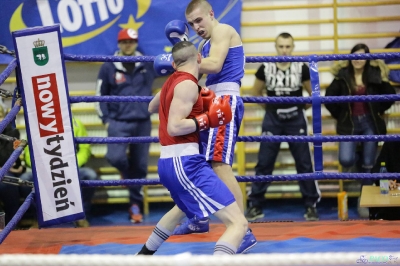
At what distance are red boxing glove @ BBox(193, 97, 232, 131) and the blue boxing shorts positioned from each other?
0.48 ft

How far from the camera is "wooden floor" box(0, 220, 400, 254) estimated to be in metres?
4.25

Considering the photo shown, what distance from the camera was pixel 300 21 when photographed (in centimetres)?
672

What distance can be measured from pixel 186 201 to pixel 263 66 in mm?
2956

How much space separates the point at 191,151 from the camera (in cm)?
349

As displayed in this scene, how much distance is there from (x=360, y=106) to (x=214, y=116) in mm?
2994

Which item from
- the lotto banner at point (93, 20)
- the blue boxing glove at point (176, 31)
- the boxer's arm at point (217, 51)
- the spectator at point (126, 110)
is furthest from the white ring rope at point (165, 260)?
the lotto banner at point (93, 20)

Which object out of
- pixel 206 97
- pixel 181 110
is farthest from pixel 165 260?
pixel 206 97

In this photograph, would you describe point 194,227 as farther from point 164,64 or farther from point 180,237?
point 164,64

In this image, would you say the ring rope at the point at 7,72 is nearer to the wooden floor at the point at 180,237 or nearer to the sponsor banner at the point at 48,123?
the sponsor banner at the point at 48,123

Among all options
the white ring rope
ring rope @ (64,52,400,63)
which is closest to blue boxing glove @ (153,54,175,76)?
ring rope @ (64,52,400,63)

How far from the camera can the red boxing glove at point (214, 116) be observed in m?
3.42

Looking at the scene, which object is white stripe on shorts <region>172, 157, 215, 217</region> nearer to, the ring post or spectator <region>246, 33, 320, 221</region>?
the ring post

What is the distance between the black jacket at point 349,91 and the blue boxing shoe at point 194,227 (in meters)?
2.14

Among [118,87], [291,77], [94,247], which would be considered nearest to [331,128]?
[291,77]
